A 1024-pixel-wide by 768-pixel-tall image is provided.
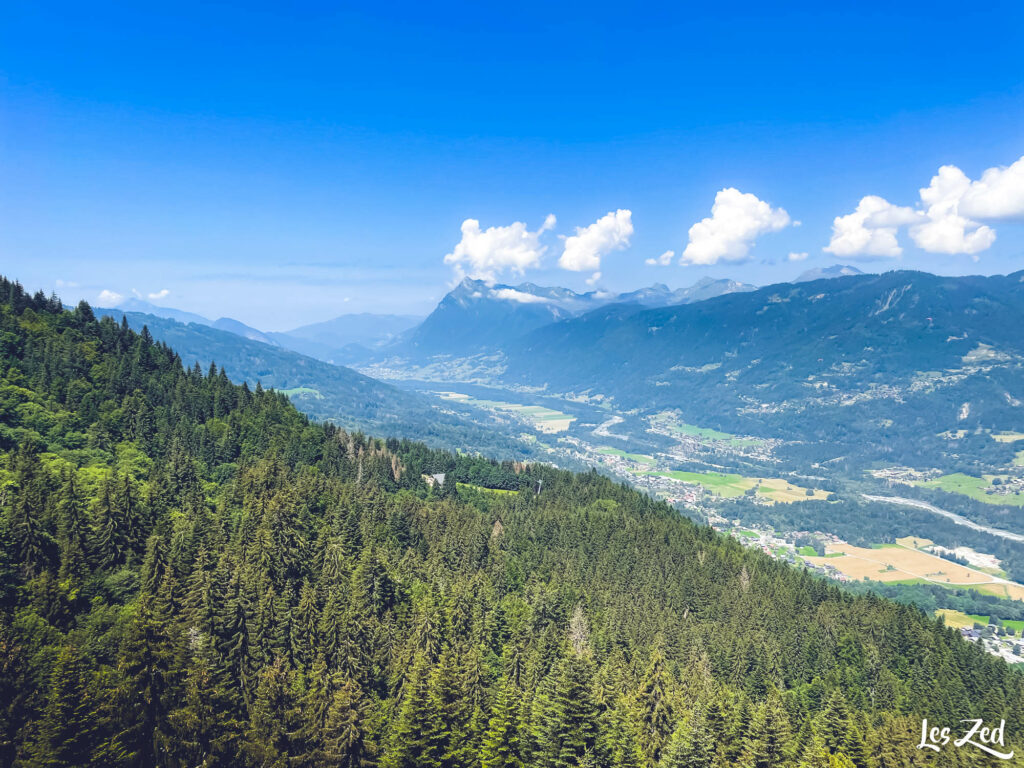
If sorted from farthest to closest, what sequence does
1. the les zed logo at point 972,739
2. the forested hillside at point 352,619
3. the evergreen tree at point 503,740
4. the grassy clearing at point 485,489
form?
the grassy clearing at point 485,489 < the les zed logo at point 972,739 < the forested hillside at point 352,619 < the evergreen tree at point 503,740

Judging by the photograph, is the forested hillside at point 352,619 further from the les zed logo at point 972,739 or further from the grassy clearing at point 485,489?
the grassy clearing at point 485,489

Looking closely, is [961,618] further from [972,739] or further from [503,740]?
[503,740]

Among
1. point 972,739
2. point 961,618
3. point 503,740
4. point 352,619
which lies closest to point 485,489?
point 352,619

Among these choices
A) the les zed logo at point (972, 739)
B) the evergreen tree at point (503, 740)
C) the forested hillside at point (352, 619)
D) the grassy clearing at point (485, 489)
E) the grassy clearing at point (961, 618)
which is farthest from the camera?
the grassy clearing at point (485, 489)

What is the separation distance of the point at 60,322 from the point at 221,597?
115 m

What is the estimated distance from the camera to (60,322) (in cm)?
13238

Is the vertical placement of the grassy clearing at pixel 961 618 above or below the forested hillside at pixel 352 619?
below

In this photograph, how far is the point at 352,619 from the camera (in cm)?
5747

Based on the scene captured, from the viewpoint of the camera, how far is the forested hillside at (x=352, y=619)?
128ft

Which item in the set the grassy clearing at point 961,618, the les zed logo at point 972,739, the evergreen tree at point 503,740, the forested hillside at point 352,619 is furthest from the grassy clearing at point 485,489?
the grassy clearing at point 961,618

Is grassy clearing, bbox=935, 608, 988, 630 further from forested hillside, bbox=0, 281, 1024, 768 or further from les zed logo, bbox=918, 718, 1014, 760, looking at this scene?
les zed logo, bbox=918, 718, 1014, 760

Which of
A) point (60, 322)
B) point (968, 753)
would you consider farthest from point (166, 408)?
point (968, 753)

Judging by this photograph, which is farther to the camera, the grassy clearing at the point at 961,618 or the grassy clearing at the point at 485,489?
the grassy clearing at the point at 485,489

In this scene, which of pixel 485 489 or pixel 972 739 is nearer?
pixel 972 739
